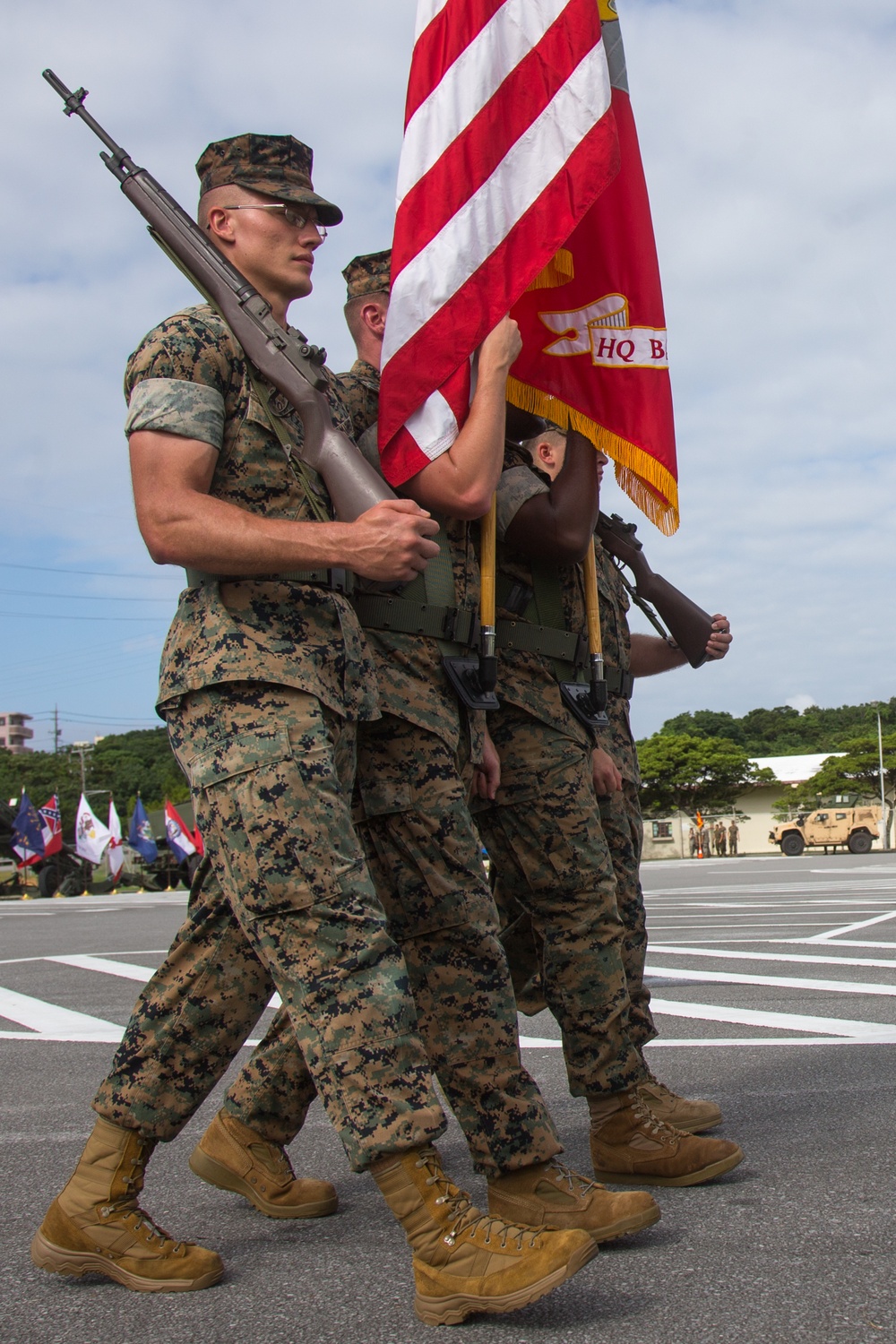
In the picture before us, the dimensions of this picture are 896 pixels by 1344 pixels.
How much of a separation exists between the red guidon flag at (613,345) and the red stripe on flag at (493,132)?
40 centimetres

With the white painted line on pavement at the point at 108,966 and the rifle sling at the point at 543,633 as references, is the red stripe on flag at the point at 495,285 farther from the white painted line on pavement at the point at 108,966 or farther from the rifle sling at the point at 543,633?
the white painted line on pavement at the point at 108,966

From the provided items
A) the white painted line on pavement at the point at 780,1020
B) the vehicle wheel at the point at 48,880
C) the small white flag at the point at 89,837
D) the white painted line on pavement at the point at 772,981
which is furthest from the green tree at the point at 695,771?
the white painted line on pavement at the point at 780,1020

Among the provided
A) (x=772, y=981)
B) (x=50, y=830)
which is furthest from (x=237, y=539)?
(x=50, y=830)

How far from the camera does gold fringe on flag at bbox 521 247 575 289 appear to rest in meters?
4.23

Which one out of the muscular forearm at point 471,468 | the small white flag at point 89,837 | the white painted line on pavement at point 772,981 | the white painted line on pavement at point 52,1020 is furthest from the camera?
the small white flag at point 89,837

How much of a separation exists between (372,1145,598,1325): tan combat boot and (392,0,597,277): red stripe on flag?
2242 millimetres

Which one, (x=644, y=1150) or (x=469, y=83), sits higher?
(x=469, y=83)

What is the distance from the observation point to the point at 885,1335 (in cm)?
210

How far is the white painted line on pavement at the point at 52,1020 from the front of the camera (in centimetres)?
610

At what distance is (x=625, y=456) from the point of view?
13.6 feet

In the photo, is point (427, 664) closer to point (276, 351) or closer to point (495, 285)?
point (276, 351)

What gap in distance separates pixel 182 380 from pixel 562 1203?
1.79m

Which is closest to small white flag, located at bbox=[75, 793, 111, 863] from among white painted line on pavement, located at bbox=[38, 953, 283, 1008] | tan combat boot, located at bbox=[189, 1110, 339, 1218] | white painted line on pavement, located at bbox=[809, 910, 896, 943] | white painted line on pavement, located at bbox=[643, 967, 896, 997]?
white painted line on pavement, located at bbox=[38, 953, 283, 1008]

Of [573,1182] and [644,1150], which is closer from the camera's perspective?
[573,1182]
